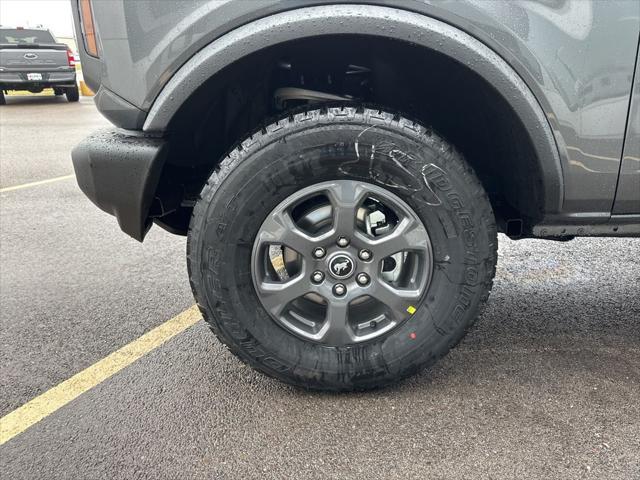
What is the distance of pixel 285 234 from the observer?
195 cm

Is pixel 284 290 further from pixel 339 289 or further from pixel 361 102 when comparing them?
pixel 361 102

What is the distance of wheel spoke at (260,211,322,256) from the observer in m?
1.94

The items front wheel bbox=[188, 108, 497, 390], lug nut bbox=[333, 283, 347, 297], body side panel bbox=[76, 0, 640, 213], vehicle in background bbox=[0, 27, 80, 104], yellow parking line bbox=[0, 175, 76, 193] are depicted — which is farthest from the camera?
vehicle in background bbox=[0, 27, 80, 104]

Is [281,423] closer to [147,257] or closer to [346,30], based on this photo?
→ [346,30]

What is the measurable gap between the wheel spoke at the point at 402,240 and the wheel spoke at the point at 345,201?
110 mm

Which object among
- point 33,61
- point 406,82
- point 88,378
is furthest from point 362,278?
point 33,61

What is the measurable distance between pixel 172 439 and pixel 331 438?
1.81ft

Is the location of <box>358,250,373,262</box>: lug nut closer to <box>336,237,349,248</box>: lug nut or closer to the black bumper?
<box>336,237,349,248</box>: lug nut

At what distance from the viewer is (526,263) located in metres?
3.52

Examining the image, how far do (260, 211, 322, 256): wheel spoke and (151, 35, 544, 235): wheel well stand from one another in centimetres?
35

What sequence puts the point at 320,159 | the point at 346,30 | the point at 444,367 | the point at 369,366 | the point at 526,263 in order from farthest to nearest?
the point at 526,263, the point at 444,367, the point at 369,366, the point at 320,159, the point at 346,30

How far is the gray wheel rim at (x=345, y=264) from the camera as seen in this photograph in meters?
1.94

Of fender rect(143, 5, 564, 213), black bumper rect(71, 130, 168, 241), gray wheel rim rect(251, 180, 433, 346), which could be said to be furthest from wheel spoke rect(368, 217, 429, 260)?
black bumper rect(71, 130, 168, 241)

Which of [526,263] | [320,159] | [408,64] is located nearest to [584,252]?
[526,263]
